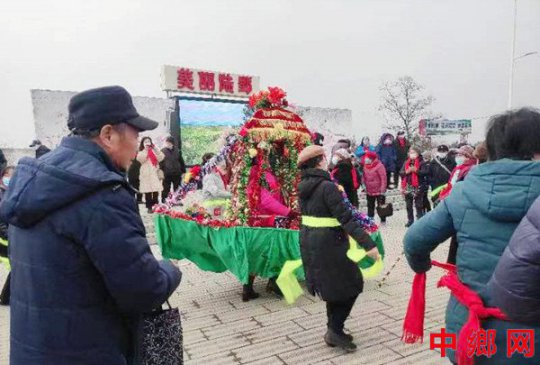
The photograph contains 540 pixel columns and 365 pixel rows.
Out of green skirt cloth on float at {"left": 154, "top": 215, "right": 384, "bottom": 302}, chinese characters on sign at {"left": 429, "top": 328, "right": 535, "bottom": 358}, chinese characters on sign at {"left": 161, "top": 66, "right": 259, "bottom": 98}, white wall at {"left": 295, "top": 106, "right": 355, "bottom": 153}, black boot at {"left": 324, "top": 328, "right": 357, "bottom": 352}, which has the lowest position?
black boot at {"left": 324, "top": 328, "right": 357, "bottom": 352}

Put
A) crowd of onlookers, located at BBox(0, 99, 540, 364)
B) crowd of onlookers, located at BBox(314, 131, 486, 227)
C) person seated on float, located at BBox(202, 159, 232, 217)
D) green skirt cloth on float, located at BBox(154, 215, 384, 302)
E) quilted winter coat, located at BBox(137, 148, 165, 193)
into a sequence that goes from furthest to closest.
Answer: quilted winter coat, located at BBox(137, 148, 165, 193) < crowd of onlookers, located at BBox(314, 131, 486, 227) < person seated on float, located at BBox(202, 159, 232, 217) < green skirt cloth on float, located at BBox(154, 215, 384, 302) < crowd of onlookers, located at BBox(0, 99, 540, 364)

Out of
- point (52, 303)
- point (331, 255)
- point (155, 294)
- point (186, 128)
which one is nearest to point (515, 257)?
point (155, 294)

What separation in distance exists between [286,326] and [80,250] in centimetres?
312

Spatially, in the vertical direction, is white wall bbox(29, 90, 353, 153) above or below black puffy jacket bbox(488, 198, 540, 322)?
above

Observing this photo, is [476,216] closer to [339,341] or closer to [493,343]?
[493,343]

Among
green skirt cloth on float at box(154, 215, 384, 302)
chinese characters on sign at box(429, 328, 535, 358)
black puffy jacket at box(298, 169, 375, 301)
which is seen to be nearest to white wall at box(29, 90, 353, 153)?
green skirt cloth on float at box(154, 215, 384, 302)

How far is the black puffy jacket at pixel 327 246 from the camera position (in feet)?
11.5

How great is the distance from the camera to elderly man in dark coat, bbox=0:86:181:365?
1500 mm

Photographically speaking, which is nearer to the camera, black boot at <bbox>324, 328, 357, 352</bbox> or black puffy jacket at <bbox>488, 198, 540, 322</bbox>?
black puffy jacket at <bbox>488, 198, 540, 322</bbox>

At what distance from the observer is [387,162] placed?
13.6m

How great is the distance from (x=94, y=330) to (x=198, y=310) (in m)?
3.48

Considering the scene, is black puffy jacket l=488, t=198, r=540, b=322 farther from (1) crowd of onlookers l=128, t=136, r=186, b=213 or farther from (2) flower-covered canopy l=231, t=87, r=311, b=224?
(1) crowd of onlookers l=128, t=136, r=186, b=213

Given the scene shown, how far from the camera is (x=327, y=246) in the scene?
3570 mm

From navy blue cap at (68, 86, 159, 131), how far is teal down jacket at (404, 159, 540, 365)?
4.98 feet
